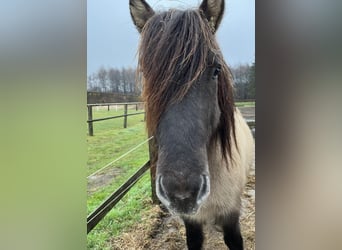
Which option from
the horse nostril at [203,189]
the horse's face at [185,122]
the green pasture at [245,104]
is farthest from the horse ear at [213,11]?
the horse nostril at [203,189]

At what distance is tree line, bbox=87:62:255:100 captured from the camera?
147 centimetres

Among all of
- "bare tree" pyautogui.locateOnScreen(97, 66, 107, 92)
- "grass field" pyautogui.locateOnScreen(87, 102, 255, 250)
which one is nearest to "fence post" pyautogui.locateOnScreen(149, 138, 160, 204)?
Result: "grass field" pyautogui.locateOnScreen(87, 102, 255, 250)

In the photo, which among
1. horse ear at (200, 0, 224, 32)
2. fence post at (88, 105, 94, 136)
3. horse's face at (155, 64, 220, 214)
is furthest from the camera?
fence post at (88, 105, 94, 136)

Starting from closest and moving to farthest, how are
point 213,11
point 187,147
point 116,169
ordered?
point 187,147, point 213,11, point 116,169

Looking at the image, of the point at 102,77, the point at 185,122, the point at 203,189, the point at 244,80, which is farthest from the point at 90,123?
the point at 244,80

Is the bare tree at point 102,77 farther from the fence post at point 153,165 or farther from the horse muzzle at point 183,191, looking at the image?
the horse muzzle at point 183,191

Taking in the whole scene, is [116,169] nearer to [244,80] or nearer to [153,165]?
[153,165]

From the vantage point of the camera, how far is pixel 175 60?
4.42 ft

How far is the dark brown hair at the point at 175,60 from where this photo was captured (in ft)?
4.39

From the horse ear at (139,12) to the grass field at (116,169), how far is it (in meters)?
0.37

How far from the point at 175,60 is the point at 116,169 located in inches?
20.8

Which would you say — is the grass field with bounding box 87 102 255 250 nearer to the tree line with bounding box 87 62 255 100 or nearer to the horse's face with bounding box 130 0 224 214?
the tree line with bounding box 87 62 255 100
